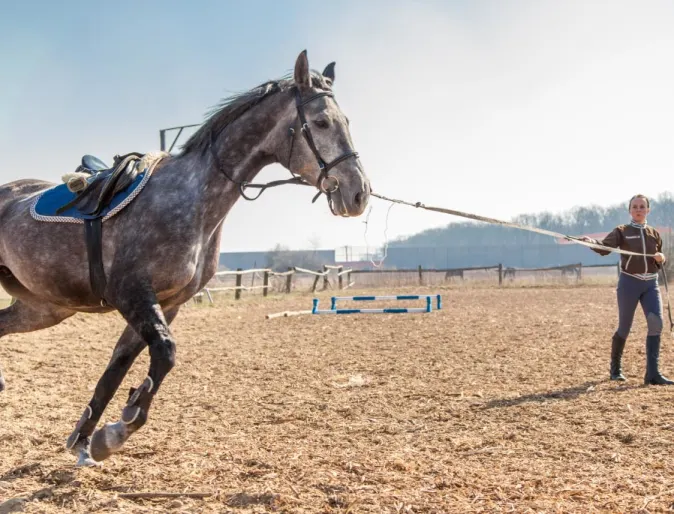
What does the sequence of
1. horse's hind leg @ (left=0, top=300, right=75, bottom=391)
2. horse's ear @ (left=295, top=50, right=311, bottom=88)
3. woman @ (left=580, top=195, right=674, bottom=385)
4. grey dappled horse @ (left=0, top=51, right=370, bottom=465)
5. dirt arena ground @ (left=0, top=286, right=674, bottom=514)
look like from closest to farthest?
dirt arena ground @ (left=0, top=286, right=674, bottom=514) < grey dappled horse @ (left=0, top=51, right=370, bottom=465) < horse's ear @ (left=295, top=50, right=311, bottom=88) < horse's hind leg @ (left=0, top=300, right=75, bottom=391) < woman @ (left=580, top=195, right=674, bottom=385)

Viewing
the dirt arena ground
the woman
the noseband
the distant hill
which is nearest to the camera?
the dirt arena ground

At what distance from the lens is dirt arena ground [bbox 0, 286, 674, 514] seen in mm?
3699

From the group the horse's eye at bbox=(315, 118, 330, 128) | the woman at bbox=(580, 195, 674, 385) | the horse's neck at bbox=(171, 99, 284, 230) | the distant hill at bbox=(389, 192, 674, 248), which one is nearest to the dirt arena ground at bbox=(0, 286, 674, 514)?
the woman at bbox=(580, 195, 674, 385)

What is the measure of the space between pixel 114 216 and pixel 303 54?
1720 mm

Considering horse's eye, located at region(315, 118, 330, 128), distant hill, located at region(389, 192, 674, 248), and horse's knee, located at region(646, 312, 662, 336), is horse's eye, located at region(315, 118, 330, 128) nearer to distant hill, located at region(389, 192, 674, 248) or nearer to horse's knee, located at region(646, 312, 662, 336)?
horse's knee, located at region(646, 312, 662, 336)

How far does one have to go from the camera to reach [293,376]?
8609mm

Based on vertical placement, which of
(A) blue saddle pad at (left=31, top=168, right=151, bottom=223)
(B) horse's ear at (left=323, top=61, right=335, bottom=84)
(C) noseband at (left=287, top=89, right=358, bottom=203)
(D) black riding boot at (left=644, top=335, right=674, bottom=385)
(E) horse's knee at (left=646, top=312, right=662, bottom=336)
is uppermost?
(B) horse's ear at (left=323, top=61, right=335, bottom=84)

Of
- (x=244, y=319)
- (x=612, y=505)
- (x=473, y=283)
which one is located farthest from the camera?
(x=473, y=283)

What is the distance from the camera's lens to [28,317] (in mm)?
5387

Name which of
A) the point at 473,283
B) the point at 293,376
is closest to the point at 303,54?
the point at 293,376

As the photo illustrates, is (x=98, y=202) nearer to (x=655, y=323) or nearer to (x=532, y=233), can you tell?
(x=655, y=323)

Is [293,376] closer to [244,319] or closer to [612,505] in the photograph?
[612,505]

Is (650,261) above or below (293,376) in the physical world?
above

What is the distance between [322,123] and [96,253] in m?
1.78
